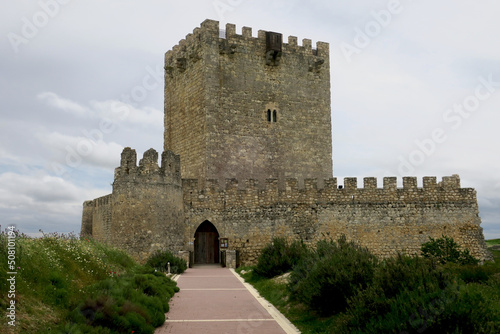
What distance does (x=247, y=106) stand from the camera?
21656 millimetres

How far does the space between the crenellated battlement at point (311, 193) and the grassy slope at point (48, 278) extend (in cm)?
835

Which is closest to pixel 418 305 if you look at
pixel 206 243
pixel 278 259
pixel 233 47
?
pixel 278 259

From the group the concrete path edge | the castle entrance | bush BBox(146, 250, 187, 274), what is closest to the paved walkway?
the concrete path edge

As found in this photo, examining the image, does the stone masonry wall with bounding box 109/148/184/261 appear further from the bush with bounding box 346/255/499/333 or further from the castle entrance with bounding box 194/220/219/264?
the bush with bounding box 346/255/499/333

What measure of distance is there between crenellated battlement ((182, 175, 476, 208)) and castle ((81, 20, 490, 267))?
4 cm

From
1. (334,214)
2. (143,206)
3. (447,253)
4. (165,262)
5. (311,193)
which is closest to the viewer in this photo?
(447,253)

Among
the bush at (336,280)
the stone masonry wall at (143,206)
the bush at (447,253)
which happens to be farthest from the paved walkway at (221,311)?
the bush at (447,253)

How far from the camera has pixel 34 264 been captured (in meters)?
7.63

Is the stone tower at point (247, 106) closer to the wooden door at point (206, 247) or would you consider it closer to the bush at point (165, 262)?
the wooden door at point (206, 247)

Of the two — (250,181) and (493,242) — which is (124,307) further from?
(493,242)

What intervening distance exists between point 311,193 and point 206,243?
4.95 m

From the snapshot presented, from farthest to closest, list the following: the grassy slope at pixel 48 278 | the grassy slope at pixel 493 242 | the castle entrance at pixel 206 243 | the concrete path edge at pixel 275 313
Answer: the grassy slope at pixel 493 242
the castle entrance at pixel 206 243
the concrete path edge at pixel 275 313
the grassy slope at pixel 48 278

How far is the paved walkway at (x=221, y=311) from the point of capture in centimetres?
776

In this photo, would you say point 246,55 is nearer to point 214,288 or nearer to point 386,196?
point 386,196
